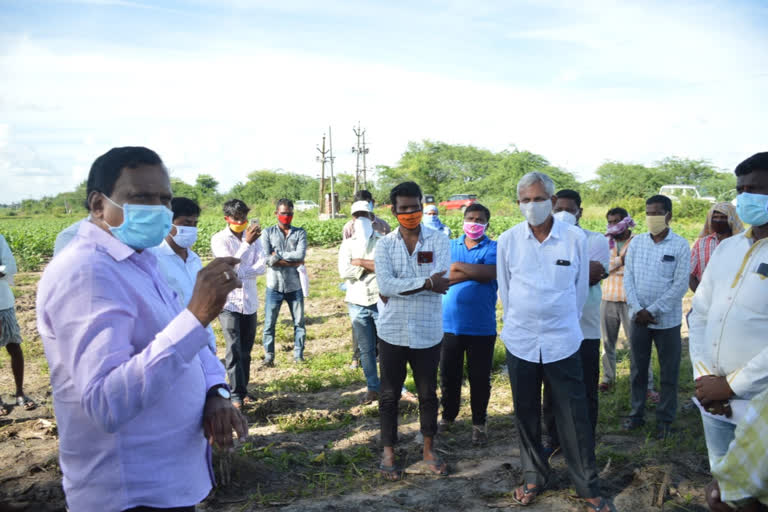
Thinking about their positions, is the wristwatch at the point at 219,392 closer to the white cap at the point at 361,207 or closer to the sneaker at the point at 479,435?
the sneaker at the point at 479,435

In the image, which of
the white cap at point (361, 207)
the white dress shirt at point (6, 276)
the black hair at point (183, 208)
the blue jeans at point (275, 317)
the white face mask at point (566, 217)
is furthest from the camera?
the blue jeans at point (275, 317)

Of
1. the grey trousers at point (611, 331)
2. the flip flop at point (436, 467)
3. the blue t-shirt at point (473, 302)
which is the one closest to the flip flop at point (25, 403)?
the flip flop at point (436, 467)

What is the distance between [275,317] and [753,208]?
556 centimetres

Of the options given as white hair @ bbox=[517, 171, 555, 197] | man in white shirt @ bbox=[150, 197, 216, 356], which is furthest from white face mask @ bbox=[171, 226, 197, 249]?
white hair @ bbox=[517, 171, 555, 197]

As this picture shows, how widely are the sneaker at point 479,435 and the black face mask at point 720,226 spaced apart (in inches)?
109

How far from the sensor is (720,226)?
4.78 m

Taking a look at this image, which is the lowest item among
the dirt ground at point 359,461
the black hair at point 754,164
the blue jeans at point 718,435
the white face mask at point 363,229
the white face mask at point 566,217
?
the dirt ground at point 359,461

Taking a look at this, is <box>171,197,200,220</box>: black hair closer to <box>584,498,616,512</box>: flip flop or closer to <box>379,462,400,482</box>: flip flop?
<box>379,462,400,482</box>: flip flop

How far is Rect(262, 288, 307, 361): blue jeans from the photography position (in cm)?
698

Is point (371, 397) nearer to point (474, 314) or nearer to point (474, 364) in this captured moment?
point (474, 364)

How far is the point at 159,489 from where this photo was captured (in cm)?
174

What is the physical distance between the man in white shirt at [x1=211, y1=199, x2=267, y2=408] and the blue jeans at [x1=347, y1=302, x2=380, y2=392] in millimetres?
1110

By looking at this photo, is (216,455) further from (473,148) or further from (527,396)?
(473,148)

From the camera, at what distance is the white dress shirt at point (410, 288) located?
4.09 meters
